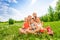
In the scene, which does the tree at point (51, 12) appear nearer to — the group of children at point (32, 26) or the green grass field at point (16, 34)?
the green grass field at point (16, 34)

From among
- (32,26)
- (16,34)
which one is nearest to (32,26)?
(32,26)

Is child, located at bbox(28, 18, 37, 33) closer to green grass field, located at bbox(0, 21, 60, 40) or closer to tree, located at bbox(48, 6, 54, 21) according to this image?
green grass field, located at bbox(0, 21, 60, 40)

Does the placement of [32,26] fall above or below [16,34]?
above

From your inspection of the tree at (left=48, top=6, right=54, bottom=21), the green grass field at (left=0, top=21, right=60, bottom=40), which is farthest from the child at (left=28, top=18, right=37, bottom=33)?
the tree at (left=48, top=6, right=54, bottom=21)

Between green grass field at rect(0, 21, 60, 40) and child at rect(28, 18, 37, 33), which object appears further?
child at rect(28, 18, 37, 33)

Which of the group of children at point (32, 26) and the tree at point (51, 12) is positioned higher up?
the tree at point (51, 12)

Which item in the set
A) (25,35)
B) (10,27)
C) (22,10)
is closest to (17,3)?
(22,10)

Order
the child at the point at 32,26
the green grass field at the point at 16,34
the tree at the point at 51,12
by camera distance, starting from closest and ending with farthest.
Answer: the green grass field at the point at 16,34
the child at the point at 32,26
the tree at the point at 51,12

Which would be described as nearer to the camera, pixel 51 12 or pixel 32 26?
pixel 32 26

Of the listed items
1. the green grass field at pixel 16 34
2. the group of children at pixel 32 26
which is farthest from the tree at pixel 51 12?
the group of children at pixel 32 26

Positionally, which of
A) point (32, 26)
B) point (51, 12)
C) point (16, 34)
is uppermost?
point (51, 12)

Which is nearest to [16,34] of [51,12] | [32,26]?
[32,26]

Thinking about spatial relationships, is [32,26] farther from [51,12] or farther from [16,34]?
[51,12]

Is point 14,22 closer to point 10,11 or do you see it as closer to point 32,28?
point 10,11
